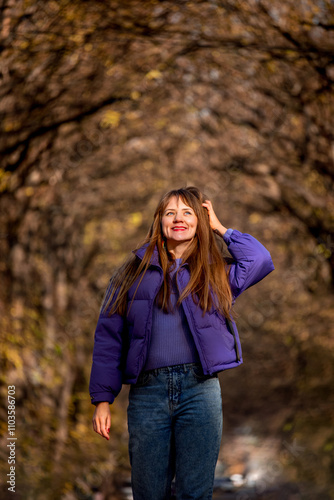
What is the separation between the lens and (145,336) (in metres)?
2.72

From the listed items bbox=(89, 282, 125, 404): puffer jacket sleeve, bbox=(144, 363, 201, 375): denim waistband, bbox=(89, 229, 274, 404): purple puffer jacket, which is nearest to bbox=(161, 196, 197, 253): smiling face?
bbox=(89, 229, 274, 404): purple puffer jacket

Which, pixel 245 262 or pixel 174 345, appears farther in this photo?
pixel 245 262

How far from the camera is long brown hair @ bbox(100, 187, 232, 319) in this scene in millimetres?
2799

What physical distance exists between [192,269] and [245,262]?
25cm

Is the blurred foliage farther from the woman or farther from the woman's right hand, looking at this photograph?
the woman's right hand

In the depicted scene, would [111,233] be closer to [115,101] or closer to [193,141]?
[193,141]

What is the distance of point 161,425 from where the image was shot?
104 inches

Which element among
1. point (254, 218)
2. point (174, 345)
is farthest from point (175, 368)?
point (254, 218)

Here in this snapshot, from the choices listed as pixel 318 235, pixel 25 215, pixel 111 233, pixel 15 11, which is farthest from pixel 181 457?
pixel 111 233

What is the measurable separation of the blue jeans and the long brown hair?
32 centimetres

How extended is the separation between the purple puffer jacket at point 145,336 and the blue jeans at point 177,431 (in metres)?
0.09

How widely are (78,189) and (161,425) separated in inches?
261

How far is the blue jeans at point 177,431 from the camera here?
8.68ft

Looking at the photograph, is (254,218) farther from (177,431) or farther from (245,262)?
(177,431)
